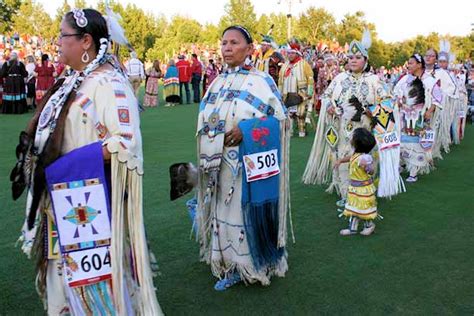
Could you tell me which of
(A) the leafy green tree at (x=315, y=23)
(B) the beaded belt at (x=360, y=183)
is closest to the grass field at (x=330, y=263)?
(B) the beaded belt at (x=360, y=183)

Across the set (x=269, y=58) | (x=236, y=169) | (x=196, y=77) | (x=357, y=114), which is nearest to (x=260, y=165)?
(x=236, y=169)

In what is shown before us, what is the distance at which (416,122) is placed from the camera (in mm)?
6762

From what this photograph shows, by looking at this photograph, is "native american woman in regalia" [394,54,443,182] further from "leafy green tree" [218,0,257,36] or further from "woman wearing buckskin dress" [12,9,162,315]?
"leafy green tree" [218,0,257,36]

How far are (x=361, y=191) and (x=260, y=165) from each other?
157 cm

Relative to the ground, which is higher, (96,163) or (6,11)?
(6,11)

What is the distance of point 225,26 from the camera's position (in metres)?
44.5

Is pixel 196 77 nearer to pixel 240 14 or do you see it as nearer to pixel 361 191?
pixel 361 191

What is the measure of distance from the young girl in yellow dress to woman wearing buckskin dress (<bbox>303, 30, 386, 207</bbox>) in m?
0.56

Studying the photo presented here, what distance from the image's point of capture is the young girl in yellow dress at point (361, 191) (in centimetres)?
446

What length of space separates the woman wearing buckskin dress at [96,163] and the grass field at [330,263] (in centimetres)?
86

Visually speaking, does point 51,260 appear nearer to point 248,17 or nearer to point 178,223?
point 178,223

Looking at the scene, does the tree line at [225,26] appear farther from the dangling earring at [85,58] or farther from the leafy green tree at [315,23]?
the dangling earring at [85,58]

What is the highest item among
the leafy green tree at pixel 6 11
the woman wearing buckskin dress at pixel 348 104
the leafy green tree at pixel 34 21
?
the leafy green tree at pixel 34 21

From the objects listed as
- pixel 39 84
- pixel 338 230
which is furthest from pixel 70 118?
pixel 39 84
